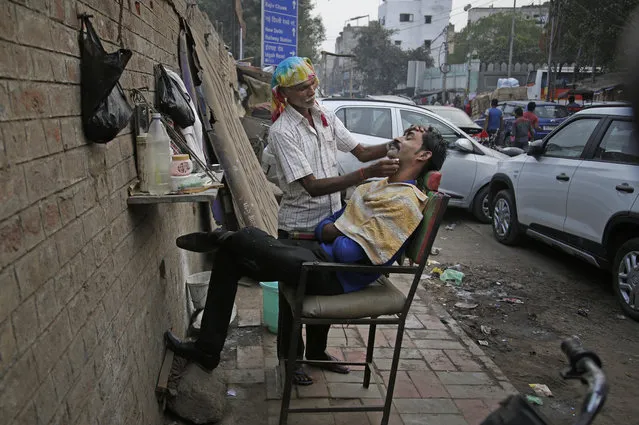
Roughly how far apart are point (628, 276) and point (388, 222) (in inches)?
129

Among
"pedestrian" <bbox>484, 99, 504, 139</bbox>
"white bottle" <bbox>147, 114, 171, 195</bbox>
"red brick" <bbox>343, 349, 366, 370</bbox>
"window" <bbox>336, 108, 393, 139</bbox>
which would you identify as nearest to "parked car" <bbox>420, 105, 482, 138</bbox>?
"window" <bbox>336, 108, 393, 139</bbox>

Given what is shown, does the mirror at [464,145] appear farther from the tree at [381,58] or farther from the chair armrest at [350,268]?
the tree at [381,58]

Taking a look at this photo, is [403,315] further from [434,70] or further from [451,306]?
[434,70]

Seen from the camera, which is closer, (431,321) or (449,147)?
(431,321)

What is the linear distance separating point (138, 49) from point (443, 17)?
226 feet

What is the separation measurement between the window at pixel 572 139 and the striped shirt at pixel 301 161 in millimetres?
3583

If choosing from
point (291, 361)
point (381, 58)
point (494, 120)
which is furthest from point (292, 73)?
point (381, 58)

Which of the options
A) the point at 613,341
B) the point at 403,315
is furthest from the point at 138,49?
A: the point at 613,341

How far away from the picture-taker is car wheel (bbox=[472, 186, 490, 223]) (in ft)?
27.0

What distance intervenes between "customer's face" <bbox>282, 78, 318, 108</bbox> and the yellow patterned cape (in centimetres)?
73

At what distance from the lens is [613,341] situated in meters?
4.38

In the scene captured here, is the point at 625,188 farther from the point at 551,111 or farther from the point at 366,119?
the point at 551,111

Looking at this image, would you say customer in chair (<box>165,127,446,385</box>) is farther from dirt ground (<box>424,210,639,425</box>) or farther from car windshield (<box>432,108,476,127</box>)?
car windshield (<box>432,108,476,127</box>)

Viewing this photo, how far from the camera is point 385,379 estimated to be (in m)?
3.45
